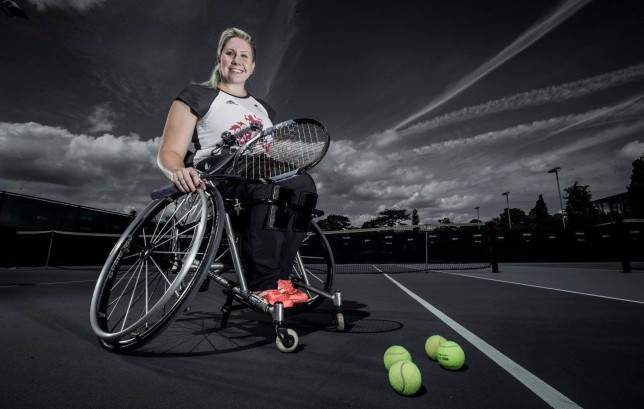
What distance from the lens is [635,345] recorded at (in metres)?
2.07

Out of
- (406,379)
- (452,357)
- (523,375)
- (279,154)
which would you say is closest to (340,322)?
(452,357)

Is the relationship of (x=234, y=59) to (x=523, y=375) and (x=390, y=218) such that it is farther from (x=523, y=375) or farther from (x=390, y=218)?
(x=390, y=218)

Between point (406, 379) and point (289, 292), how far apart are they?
3.70ft

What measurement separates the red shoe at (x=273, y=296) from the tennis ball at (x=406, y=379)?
0.97 metres

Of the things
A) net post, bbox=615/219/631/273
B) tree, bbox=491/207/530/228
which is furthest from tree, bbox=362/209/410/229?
net post, bbox=615/219/631/273

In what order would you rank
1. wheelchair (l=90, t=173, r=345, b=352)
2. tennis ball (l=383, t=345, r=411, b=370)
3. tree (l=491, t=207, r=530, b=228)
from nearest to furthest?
tennis ball (l=383, t=345, r=411, b=370) < wheelchair (l=90, t=173, r=345, b=352) < tree (l=491, t=207, r=530, b=228)

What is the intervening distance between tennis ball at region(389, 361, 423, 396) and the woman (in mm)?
984

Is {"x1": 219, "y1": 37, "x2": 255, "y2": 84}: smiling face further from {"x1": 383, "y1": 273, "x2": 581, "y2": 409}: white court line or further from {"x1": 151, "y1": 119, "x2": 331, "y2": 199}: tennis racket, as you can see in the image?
{"x1": 383, "y1": 273, "x2": 581, "y2": 409}: white court line

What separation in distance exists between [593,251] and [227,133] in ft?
95.0

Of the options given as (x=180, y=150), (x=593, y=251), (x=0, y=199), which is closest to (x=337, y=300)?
(x=180, y=150)

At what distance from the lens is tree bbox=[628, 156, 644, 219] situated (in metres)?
42.6

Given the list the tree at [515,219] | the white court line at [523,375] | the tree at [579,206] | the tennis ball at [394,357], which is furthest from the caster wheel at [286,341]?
the tree at [515,219]

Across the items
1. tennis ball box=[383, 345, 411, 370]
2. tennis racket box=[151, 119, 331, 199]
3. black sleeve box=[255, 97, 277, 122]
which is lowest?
tennis ball box=[383, 345, 411, 370]

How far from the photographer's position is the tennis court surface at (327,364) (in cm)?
133
